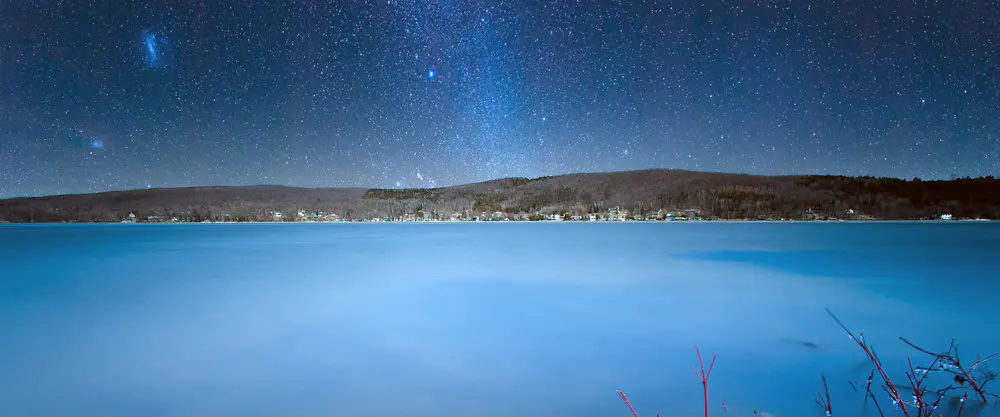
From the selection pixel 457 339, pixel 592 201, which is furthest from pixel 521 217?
pixel 457 339

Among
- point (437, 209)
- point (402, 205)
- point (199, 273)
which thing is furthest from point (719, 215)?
point (199, 273)

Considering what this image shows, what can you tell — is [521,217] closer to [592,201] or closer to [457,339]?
[592,201]

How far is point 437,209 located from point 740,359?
98552 millimetres

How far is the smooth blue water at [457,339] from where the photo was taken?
160 inches

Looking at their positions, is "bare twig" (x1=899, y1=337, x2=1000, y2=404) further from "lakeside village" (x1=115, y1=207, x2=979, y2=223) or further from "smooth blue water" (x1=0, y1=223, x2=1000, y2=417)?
"lakeside village" (x1=115, y1=207, x2=979, y2=223)

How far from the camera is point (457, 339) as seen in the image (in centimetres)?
624

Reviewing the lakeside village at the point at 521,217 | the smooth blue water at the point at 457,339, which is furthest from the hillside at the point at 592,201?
the smooth blue water at the point at 457,339

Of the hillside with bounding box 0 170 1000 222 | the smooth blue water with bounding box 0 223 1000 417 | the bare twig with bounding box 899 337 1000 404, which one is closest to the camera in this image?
the bare twig with bounding box 899 337 1000 404

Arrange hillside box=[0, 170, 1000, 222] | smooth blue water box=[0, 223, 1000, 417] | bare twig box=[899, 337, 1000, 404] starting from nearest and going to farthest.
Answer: bare twig box=[899, 337, 1000, 404] → smooth blue water box=[0, 223, 1000, 417] → hillside box=[0, 170, 1000, 222]

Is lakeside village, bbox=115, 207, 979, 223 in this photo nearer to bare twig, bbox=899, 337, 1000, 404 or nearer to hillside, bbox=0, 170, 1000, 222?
hillside, bbox=0, 170, 1000, 222

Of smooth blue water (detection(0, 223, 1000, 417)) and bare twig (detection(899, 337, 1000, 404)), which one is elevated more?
bare twig (detection(899, 337, 1000, 404))

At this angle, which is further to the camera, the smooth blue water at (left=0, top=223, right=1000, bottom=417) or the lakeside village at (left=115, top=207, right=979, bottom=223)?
the lakeside village at (left=115, top=207, right=979, bottom=223)

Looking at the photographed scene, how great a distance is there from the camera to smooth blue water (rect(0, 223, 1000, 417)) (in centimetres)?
407

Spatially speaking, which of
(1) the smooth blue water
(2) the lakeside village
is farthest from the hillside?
(1) the smooth blue water
